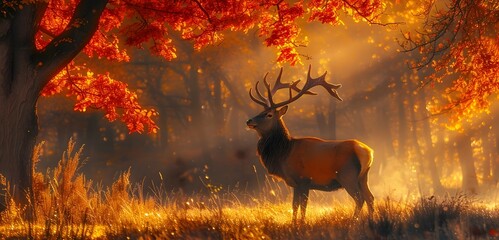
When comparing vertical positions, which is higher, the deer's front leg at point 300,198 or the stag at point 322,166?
the stag at point 322,166

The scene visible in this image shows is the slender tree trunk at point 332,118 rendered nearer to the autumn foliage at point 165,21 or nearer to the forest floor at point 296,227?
the autumn foliage at point 165,21

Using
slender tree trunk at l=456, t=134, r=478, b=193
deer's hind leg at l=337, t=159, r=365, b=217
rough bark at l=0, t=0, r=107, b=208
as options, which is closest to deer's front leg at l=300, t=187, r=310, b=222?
deer's hind leg at l=337, t=159, r=365, b=217

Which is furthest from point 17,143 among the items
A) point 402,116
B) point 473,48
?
point 402,116

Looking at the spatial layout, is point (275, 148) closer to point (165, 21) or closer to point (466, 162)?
point (165, 21)

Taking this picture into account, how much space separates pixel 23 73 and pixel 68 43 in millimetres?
849

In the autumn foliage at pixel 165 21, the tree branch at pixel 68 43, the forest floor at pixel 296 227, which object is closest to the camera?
the forest floor at pixel 296 227

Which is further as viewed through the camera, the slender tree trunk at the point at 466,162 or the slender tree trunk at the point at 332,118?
the slender tree trunk at the point at 466,162

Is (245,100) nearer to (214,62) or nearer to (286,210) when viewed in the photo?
(214,62)

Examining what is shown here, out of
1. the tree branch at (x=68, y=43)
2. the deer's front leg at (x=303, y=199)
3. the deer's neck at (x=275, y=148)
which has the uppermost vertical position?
the tree branch at (x=68, y=43)

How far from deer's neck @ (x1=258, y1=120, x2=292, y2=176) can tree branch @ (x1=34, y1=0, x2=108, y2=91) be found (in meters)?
3.53

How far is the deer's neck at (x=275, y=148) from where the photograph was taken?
13375 millimetres

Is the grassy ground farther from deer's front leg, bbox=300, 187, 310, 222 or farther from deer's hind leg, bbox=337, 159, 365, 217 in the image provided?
deer's hind leg, bbox=337, 159, 365, 217

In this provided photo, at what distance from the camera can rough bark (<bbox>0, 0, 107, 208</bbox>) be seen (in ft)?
40.3

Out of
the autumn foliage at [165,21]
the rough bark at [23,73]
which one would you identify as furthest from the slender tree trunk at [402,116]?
the rough bark at [23,73]
